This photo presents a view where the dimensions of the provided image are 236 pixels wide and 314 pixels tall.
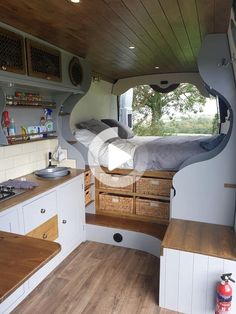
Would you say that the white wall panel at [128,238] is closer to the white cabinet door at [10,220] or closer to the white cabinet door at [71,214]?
the white cabinet door at [71,214]

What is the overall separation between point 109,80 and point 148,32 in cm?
255

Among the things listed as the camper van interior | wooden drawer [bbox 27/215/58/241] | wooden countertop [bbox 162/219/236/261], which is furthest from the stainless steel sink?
wooden countertop [bbox 162/219/236/261]

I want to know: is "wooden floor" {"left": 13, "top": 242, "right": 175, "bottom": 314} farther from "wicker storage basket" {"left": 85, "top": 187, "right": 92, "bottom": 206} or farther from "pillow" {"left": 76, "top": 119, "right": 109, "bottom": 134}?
"pillow" {"left": 76, "top": 119, "right": 109, "bottom": 134}

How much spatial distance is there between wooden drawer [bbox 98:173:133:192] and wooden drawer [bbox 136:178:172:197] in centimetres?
11

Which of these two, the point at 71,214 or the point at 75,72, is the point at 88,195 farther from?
the point at 75,72

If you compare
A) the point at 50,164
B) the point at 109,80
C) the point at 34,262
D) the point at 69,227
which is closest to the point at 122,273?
the point at 69,227

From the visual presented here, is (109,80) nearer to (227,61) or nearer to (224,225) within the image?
(227,61)

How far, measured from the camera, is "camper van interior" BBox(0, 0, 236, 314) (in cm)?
176

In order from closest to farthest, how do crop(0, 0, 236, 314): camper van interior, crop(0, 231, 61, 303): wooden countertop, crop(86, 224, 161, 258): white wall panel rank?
1. crop(0, 231, 61, 303): wooden countertop
2. crop(0, 0, 236, 314): camper van interior
3. crop(86, 224, 161, 258): white wall panel

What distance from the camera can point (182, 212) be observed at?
2.32m

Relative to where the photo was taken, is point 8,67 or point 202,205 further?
point 202,205

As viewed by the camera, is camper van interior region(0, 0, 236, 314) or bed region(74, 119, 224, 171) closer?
camper van interior region(0, 0, 236, 314)

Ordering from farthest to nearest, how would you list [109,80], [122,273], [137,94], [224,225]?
[137,94] → [109,80] → [122,273] → [224,225]

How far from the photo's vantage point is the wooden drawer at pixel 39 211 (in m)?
1.94
